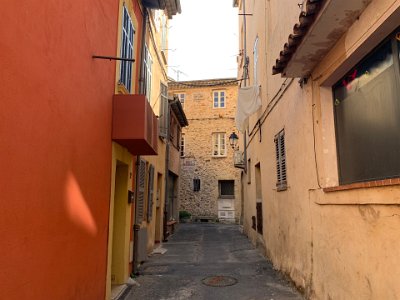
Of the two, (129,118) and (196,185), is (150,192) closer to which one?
(129,118)

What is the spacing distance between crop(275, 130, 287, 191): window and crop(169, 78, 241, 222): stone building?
616 inches

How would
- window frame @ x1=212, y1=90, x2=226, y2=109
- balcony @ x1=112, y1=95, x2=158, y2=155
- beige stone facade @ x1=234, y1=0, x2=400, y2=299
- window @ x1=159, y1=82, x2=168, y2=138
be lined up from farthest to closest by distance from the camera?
window frame @ x1=212, y1=90, x2=226, y2=109 → window @ x1=159, y1=82, x2=168, y2=138 → balcony @ x1=112, y1=95, x2=158, y2=155 → beige stone facade @ x1=234, y1=0, x2=400, y2=299

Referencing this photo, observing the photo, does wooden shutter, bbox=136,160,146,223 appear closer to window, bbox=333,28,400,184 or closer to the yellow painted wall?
the yellow painted wall

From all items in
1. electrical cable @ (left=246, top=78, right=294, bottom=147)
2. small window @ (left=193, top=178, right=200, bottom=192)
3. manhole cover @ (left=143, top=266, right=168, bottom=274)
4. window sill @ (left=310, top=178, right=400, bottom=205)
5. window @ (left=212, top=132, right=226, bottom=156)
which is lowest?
manhole cover @ (left=143, top=266, right=168, bottom=274)

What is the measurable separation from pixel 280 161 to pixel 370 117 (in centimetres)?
365

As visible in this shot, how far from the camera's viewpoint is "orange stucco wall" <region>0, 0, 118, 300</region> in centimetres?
263

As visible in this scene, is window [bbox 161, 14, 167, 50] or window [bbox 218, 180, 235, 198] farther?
window [bbox 218, 180, 235, 198]

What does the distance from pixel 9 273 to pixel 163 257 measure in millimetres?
7006

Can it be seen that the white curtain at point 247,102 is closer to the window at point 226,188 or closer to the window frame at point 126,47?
the window frame at point 126,47

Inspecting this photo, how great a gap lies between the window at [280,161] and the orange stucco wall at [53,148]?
353cm

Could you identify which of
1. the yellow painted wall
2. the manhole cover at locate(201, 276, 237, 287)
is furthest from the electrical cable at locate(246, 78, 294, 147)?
the manhole cover at locate(201, 276, 237, 287)

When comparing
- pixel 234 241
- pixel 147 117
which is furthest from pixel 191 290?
pixel 234 241

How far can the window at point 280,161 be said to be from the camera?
7.02m

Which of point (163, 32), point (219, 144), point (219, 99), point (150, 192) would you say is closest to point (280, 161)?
point (150, 192)
